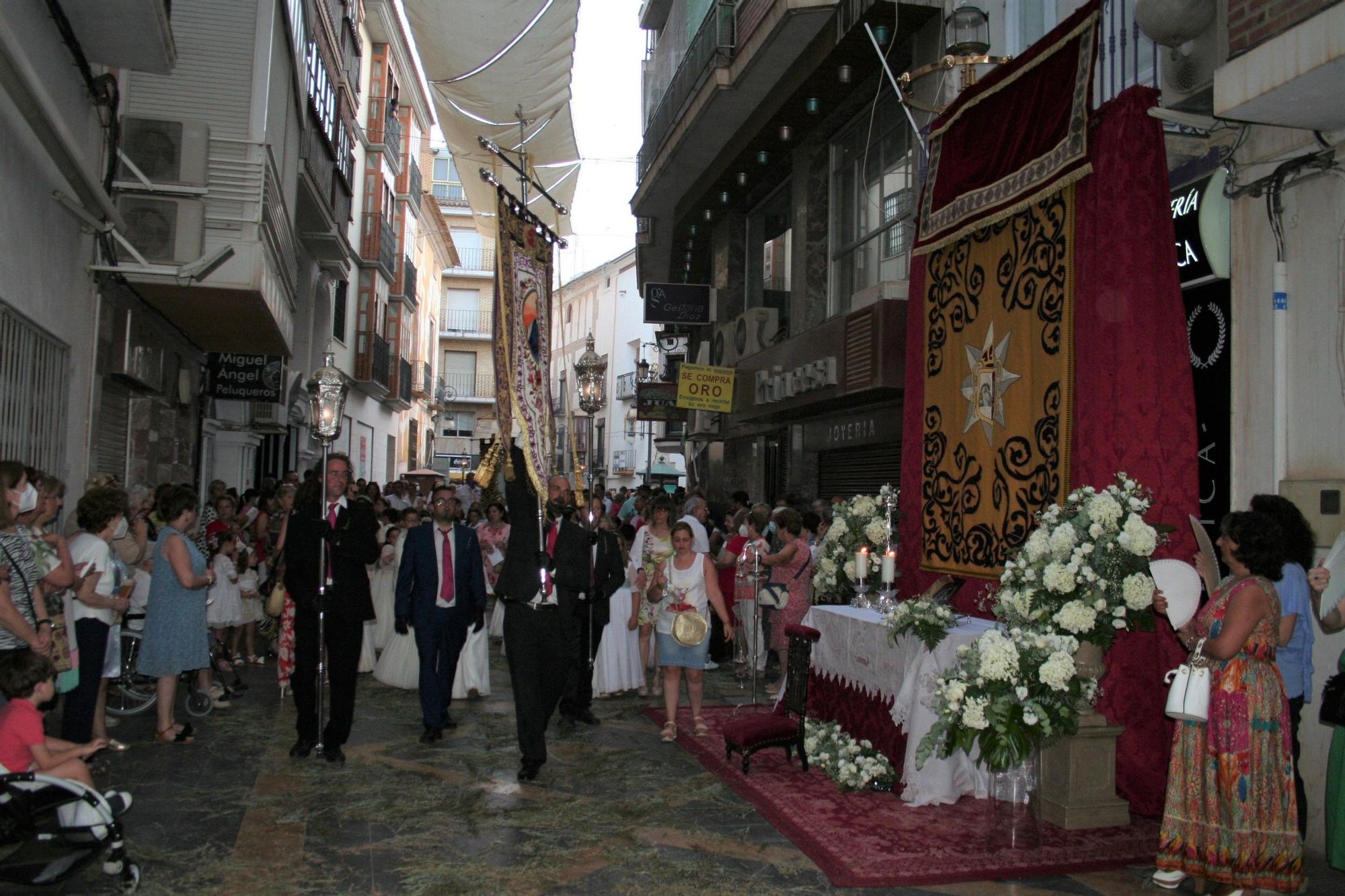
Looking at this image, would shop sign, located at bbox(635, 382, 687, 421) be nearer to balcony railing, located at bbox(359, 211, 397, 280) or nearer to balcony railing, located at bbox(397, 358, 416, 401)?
balcony railing, located at bbox(359, 211, 397, 280)

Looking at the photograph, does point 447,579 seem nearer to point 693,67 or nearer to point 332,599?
point 332,599

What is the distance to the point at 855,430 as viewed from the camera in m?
14.4

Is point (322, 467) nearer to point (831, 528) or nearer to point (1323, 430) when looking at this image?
point (831, 528)

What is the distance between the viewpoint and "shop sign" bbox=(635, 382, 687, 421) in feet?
76.8

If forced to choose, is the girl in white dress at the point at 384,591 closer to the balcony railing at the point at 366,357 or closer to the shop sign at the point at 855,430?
the shop sign at the point at 855,430

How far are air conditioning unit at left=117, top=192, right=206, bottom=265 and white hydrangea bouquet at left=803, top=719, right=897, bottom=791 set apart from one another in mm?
7865

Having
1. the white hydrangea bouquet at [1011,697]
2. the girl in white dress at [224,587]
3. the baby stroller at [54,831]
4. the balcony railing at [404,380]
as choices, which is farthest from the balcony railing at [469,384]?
the baby stroller at [54,831]

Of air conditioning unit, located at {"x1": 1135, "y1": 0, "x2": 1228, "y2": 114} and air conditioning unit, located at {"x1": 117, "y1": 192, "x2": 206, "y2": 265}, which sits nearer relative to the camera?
air conditioning unit, located at {"x1": 1135, "y1": 0, "x2": 1228, "y2": 114}

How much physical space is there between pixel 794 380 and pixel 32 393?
861cm

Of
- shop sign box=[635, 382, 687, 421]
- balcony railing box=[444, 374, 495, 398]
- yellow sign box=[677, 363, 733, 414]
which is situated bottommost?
yellow sign box=[677, 363, 733, 414]

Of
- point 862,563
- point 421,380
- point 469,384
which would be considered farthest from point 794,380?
point 469,384

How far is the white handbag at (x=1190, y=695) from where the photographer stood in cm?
496

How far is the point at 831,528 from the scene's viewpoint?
8.84 m

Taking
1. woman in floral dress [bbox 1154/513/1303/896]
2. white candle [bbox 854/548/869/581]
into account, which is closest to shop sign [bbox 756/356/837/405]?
white candle [bbox 854/548/869/581]
